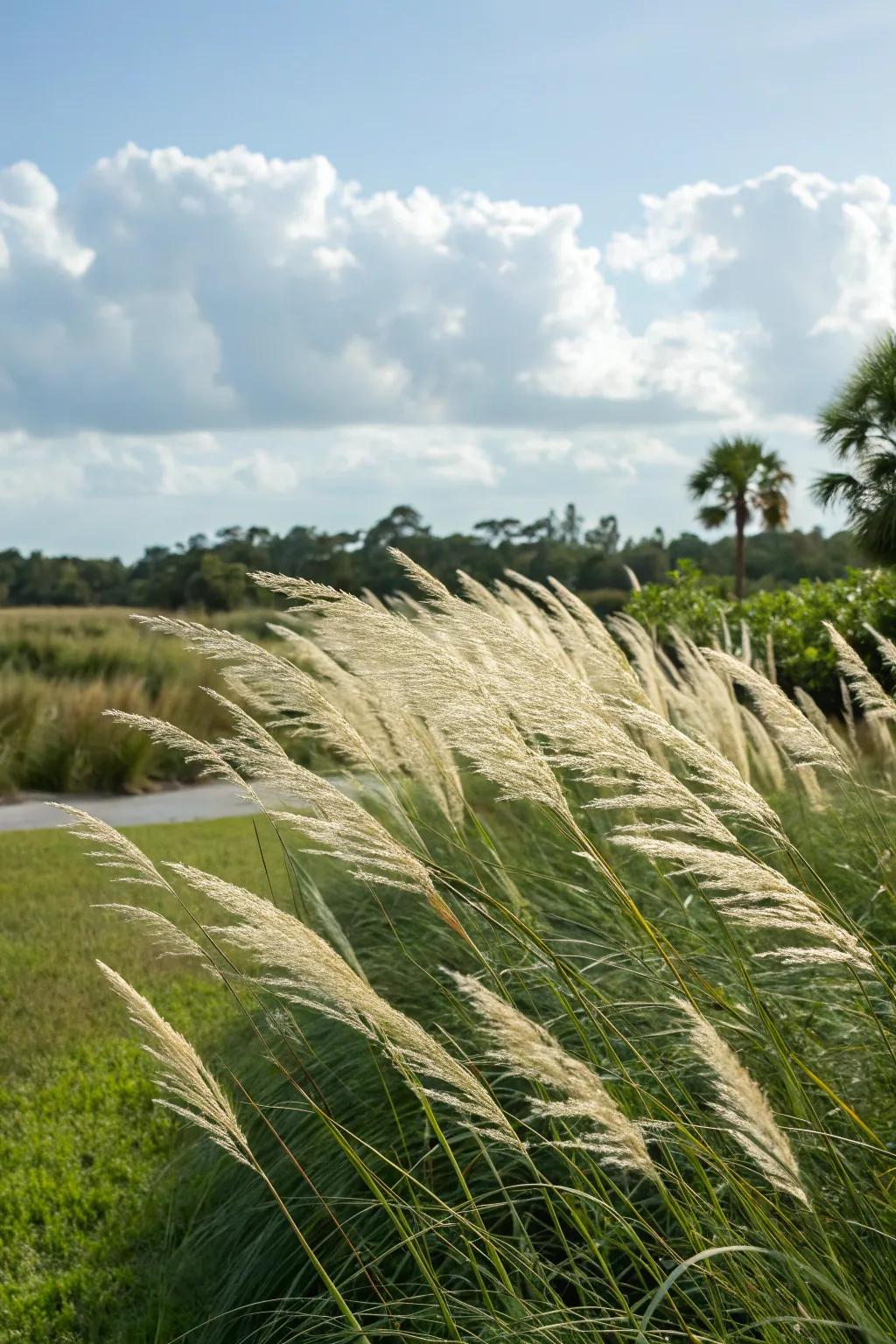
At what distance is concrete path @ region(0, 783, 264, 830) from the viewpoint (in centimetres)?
1080

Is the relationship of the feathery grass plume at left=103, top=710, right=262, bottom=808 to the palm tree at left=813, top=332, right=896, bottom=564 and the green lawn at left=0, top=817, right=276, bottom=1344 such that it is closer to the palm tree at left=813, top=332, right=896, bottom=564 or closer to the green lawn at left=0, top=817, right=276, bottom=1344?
the green lawn at left=0, top=817, right=276, bottom=1344

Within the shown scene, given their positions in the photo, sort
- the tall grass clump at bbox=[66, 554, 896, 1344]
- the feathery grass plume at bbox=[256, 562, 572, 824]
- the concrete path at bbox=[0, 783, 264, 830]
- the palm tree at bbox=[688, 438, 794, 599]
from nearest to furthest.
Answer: the tall grass clump at bbox=[66, 554, 896, 1344], the feathery grass plume at bbox=[256, 562, 572, 824], the concrete path at bbox=[0, 783, 264, 830], the palm tree at bbox=[688, 438, 794, 599]

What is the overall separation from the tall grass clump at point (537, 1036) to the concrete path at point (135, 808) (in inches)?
271

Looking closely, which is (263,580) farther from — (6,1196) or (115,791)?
(115,791)

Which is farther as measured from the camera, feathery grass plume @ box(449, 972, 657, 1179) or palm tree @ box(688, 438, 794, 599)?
palm tree @ box(688, 438, 794, 599)

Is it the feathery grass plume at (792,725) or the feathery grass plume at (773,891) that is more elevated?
the feathery grass plume at (792,725)

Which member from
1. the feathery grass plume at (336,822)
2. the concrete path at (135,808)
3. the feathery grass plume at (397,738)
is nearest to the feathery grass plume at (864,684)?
the feathery grass plume at (397,738)

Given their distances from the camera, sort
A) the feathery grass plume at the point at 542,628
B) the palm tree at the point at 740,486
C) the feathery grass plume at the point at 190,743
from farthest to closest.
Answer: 1. the palm tree at the point at 740,486
2. the feathery grass plume at the point at 542,628
3. the feathery grass plume at the point at 190,743

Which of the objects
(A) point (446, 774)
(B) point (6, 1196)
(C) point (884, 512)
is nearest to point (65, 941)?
(B) point (6, 1196)

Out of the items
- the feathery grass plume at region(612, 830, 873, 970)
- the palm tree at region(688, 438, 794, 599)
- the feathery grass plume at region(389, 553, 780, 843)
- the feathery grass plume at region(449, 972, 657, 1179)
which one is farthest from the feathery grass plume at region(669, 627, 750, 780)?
the palm tree at region(688, 438, 794, 599)

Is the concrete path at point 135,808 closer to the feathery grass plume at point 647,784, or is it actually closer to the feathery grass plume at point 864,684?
the feathery grass plume at point 864,684

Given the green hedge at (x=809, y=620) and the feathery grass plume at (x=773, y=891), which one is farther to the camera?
the green hedge at (x=809, y=620)

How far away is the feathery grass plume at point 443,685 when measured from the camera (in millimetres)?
1774

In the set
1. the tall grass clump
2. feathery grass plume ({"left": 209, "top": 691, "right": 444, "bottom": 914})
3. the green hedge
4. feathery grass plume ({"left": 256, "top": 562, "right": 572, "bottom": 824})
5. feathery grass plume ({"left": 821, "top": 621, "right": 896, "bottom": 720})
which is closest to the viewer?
the tall grass clump
